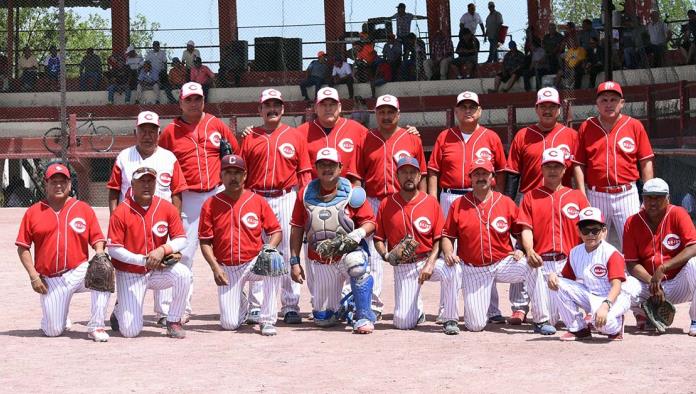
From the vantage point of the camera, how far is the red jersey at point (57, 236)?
9.59m

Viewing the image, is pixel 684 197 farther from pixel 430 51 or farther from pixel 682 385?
pixel 430 51

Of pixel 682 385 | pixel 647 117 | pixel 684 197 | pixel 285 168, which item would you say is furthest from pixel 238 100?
pixel 682 385

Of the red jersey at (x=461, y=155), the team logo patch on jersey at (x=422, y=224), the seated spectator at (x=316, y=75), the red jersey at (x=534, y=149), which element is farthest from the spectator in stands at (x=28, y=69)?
the team logo patch on jersey at (x=422, y=224)

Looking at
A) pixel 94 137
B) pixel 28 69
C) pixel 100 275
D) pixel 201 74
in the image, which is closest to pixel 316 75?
pixel 201 74

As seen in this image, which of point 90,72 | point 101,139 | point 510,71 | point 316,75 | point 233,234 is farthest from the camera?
point 90,72

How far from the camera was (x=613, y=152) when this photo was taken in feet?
33.7

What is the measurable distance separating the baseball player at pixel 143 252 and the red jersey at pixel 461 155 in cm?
222

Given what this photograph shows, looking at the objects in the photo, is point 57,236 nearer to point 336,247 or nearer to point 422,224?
point 336,247

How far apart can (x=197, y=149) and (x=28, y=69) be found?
2217 centimetres

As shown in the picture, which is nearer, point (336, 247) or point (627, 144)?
point (336, 247)

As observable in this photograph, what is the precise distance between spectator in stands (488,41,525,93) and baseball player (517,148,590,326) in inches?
694

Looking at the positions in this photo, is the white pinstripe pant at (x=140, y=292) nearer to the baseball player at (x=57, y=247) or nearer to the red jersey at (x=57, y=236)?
the baseball player at (x=57, y=247)

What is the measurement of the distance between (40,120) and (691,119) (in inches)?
513

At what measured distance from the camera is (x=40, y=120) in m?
25.7
